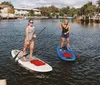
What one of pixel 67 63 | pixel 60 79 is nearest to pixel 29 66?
pixel 60 79

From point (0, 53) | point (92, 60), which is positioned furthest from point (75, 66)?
point (0, 53)

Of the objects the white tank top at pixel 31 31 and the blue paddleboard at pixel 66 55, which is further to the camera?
the blue paddleboard at pixel 66 55

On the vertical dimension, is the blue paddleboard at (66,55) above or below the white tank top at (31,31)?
below

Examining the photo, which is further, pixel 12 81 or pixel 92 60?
pixel 92 60

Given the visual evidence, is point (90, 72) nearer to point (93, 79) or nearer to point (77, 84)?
point (93, 79)

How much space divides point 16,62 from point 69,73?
463 centimetres

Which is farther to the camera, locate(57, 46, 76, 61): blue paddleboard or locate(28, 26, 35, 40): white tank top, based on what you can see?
locate(57, 46, 76, 61): blue paddleboard

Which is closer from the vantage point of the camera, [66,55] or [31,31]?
[31,31]

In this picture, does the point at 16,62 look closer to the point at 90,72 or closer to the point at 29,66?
the point at 29,66

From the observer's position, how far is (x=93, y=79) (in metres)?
14.3

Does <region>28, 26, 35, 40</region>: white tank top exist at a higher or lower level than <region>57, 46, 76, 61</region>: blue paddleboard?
higher

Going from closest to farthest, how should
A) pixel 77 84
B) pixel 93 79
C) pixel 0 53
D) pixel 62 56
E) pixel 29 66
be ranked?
pixel 77 84, pixel 93 79, pixel 29 66, pixel 62 56, pixel 0 53

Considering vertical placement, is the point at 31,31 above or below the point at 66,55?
above

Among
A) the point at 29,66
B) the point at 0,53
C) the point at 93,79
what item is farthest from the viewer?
the point at 0,53
